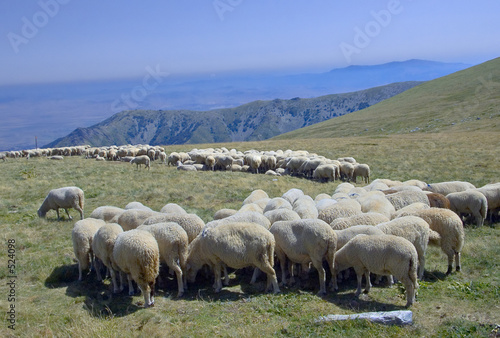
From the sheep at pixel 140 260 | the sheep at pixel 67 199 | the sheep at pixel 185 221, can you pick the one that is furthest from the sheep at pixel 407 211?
the sheep at pixel 67 199

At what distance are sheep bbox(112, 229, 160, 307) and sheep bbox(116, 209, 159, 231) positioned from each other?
8.87 feet

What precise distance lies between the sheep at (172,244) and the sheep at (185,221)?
814 millimetres

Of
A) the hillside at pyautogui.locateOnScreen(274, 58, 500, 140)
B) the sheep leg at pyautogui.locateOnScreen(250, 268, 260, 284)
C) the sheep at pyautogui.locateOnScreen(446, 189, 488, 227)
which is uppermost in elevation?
the hillside at pyautogui.locateOnScreen(274, 58, 500, 140)

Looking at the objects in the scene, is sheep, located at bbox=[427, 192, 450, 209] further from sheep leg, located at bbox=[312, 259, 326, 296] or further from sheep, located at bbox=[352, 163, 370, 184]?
sheep, located at bbox=[352, 163, 370, 184]

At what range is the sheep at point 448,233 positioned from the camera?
9.59m

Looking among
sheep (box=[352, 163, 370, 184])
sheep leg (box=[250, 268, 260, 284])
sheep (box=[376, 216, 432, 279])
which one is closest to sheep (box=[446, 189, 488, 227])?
sheep (box=[376, 216, 432, 279])

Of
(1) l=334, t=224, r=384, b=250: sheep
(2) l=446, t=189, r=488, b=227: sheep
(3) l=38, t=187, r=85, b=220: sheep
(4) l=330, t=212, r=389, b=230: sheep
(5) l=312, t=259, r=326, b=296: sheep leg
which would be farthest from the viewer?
(3) l=38, t=187, r=85, b=220: sheep

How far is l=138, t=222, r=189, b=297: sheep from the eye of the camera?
9.09 metres

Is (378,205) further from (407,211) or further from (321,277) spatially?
(321,277)

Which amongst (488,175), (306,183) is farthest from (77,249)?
(488,175)

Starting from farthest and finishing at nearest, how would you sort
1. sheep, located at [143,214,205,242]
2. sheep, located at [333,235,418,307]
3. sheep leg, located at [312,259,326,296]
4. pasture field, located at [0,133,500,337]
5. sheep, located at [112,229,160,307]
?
sheep, located at [143,214,205,242] < sheep leg, located at [312,259,326,296] < sheep, located at [112,229,160,307] < sheep, located at [333,235,418,307] < pasture field, located at [0,133,500,337]

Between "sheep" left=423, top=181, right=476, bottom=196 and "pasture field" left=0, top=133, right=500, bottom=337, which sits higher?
"sheep" left=423, top=181, right=476, bottom=196

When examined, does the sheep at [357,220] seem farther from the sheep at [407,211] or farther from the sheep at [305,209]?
the sheep at [305,209]

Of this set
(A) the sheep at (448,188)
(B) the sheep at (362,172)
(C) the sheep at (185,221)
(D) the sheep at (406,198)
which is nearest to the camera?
(C) the sheep at (185,221)
